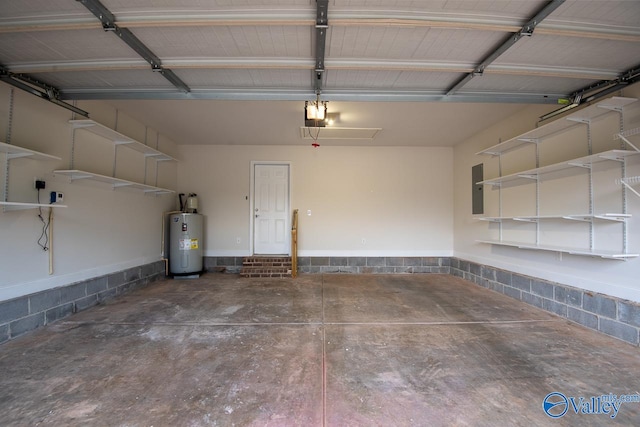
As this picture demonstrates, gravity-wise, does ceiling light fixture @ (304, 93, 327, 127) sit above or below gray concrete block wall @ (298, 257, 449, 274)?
above

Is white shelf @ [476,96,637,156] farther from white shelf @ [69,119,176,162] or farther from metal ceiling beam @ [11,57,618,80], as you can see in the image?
white shelf @ [69,119,176,162]

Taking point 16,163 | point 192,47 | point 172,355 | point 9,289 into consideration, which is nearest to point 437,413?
point 172,355

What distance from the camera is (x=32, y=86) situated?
2762 mm

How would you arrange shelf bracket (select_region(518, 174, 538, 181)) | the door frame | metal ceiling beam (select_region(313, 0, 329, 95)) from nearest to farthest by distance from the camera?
metal ceiling beam (select_region(313, 0, 329, 95)) → shelf bracket (select_region(518, 174, 538, 181)) → the door frame

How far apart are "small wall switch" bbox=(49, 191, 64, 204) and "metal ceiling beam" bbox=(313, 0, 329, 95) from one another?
3.29m

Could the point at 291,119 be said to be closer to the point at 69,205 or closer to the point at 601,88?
the point at 69,205

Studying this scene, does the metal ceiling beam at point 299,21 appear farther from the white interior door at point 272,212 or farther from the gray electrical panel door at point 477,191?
the white interior door at point 272,212

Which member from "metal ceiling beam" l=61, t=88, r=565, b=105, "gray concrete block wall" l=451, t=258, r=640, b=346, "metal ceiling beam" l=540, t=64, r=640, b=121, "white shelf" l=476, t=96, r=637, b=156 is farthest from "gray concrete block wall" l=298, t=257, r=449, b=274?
"metal ceiling beam" l=61, t=88, r=565, b=105

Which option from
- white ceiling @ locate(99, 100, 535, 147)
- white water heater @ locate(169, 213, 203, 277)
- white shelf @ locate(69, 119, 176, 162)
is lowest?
white water heater @ locate(169, 213, 203, 277)

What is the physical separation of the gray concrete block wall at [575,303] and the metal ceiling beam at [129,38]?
5104mm

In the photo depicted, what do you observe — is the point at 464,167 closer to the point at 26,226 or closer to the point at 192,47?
the point at 192,47

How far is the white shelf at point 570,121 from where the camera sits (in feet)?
8.76

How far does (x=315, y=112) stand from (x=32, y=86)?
124 inches

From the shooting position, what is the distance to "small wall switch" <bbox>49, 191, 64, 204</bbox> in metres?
3.01
